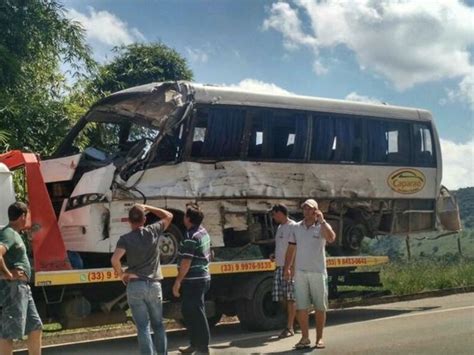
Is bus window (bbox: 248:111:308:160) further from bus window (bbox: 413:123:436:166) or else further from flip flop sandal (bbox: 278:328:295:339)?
flip flop sandal (bbox: 278:328:295:339)

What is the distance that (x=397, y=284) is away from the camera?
1411 cm

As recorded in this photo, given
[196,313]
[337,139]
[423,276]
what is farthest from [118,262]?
[423,276]

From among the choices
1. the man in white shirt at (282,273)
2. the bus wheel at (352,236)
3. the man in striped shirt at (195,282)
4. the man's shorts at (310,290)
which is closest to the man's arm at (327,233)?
the man's shorts at (310,290)

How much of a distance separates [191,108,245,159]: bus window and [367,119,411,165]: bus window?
2.72 metres

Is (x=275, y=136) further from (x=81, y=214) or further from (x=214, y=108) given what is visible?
(x=81, y=214)

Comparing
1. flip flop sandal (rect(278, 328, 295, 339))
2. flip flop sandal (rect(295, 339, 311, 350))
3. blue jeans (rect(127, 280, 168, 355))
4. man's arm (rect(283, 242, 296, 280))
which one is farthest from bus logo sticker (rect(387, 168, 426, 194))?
blue jeans (rect(127, 280, 168, 355))

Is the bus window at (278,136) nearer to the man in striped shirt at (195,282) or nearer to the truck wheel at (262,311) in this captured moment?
the truck wheel at (262,311)

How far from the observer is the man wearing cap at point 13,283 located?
595 cm

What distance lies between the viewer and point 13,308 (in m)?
6.01

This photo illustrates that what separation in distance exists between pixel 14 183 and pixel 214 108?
308 cm

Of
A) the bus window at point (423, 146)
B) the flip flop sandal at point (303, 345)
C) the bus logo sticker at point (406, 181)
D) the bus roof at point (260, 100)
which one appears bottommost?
the flip flop sandal at point (303, 345)

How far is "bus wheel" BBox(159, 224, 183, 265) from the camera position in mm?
8844

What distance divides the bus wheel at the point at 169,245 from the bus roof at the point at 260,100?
6.18ft

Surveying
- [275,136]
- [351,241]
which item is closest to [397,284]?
[351,241]
